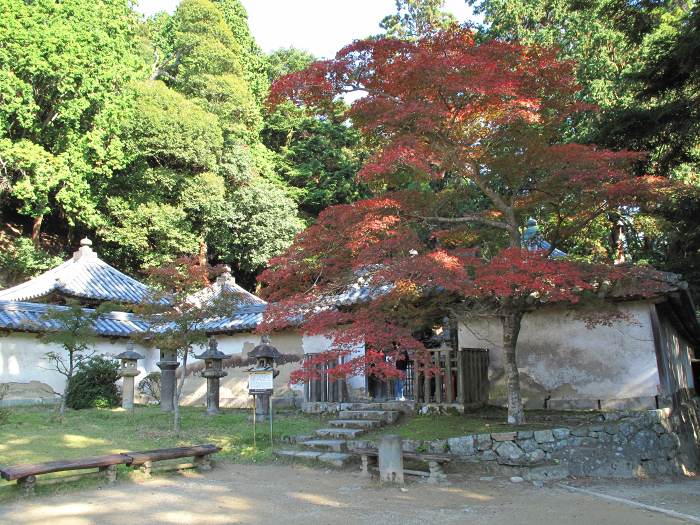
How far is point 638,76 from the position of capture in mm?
12695

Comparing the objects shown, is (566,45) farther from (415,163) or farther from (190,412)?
(190,412)

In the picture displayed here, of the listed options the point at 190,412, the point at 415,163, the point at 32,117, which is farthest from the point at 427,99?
the point at 32,117

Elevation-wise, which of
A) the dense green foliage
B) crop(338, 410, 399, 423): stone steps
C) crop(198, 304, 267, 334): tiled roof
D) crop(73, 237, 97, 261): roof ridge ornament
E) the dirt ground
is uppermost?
the dense green foliage

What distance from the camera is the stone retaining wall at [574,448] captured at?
8789mm

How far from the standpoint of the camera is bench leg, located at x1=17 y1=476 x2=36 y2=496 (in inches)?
254

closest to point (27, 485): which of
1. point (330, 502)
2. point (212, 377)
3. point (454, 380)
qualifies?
point (330, 502)

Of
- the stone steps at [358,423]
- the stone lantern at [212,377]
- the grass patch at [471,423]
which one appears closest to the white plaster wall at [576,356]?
the grass patch at [471,423]

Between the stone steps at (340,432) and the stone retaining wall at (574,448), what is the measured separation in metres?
0.84

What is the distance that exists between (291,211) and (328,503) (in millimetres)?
22315

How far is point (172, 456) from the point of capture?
304 inches

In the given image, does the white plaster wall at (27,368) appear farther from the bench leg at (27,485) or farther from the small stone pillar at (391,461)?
the small stone pillar at (391,461)

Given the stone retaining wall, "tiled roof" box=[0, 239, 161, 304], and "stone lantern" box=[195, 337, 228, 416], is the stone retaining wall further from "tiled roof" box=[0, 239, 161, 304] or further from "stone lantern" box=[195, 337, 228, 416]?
"tiled roof" box=[0, 239, 161, 304]

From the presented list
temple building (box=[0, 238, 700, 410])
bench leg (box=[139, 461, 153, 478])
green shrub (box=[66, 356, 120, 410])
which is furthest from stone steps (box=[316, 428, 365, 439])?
green shrub (box=[66, 356, 120, 410])

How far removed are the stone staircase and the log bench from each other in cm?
165
